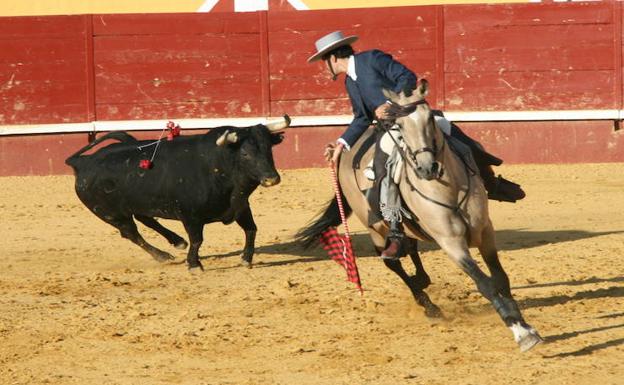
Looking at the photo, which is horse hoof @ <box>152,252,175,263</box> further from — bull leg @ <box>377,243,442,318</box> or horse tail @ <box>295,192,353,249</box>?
bull leg @ <box>377,243,442,318</box>

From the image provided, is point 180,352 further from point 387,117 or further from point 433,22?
point 433,22

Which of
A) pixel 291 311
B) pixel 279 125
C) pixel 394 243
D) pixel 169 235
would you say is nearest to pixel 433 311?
pixel 394 243

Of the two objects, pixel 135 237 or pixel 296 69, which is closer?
pixel 135 237

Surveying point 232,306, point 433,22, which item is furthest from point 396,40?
point 232,306

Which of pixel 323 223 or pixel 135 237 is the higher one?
pixel 323 223

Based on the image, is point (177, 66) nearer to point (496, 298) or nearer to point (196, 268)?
point (196, 268)

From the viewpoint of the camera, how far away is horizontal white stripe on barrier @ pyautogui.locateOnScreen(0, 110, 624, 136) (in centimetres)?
1377

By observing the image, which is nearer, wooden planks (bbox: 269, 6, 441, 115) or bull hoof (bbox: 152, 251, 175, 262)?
bull hoof (bbox: 152, 251, 175, 262)

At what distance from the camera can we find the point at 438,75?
14.0 metres

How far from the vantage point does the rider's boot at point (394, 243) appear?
6762mm

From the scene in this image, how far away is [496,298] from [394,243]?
974mm

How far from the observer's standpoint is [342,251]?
773cm

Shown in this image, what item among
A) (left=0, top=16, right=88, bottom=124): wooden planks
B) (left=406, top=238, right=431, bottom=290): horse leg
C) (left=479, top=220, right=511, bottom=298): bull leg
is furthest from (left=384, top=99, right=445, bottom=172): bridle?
(left=0, top=16, right=88, bottom=124): wooden planks

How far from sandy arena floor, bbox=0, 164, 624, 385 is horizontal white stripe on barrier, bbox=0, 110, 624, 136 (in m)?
2.63
